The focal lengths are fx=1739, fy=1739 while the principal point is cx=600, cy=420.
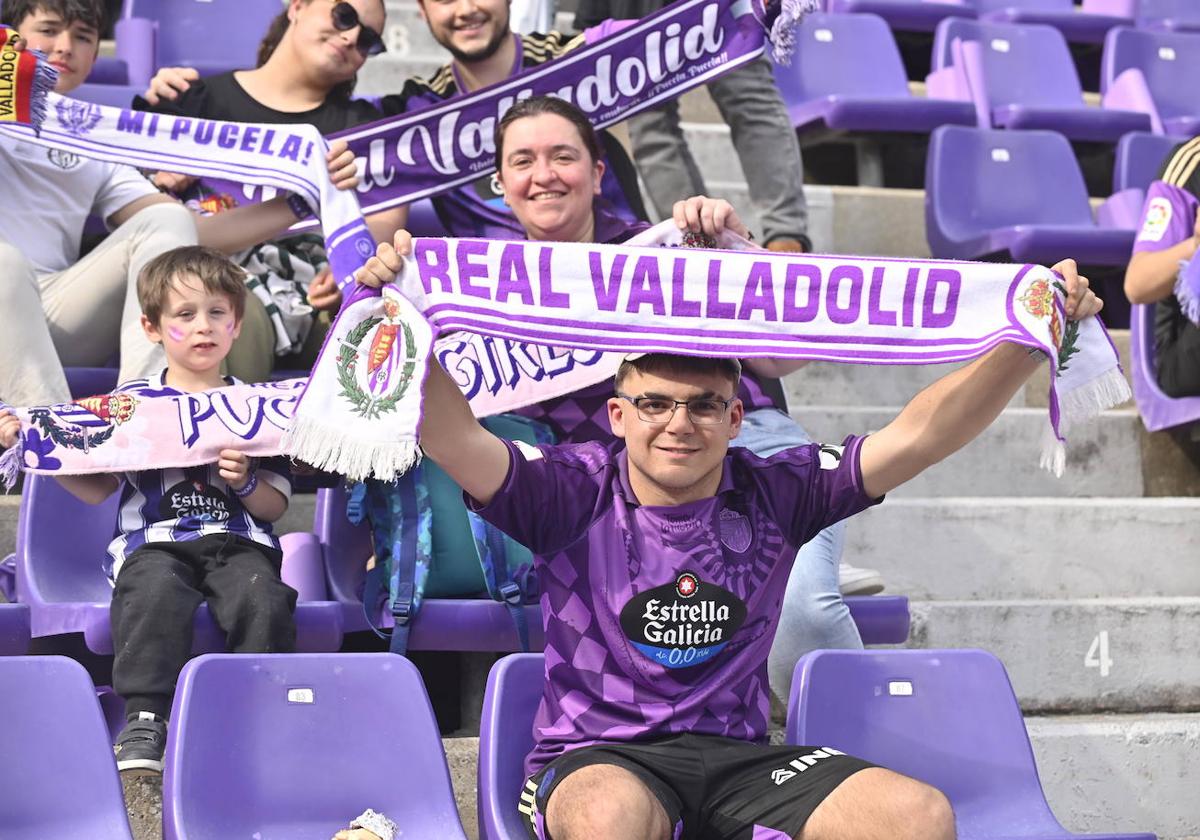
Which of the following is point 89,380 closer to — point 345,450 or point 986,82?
point 345,450

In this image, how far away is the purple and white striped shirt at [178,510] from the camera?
3.19m

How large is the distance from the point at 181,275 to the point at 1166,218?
255 centimetres

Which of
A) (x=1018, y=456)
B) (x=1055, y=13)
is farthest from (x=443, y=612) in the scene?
(x=1055, y=13)

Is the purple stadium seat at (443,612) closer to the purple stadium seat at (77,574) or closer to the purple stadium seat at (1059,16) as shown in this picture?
the purple stadium seat at (77,574)

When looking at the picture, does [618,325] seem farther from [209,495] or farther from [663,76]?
[663,76]

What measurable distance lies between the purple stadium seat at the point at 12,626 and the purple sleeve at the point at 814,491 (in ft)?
4.61

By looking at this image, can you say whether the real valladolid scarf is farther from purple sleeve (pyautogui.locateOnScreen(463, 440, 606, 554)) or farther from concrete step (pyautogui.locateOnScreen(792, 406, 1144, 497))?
concrete step (pyautogui.locateOnScreen(792, 406, 1144, 497))

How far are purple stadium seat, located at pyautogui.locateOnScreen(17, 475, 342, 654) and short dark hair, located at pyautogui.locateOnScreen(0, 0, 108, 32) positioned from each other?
1.17m

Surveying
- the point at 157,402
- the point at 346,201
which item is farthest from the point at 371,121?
the point at 157,402

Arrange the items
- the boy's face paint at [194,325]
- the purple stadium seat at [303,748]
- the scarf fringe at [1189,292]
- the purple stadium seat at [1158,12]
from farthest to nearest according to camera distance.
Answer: the purple stadium seat at [1158,12]
the scarf fringe at [1189,292]
the boy's face paint at [194,325]
the purple stadium seat at [303,748]

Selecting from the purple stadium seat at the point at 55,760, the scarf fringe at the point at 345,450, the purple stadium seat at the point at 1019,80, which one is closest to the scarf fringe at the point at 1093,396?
the scarf fringe at the point at 345,450

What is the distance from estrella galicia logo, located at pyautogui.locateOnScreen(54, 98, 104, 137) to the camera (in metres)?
3.69

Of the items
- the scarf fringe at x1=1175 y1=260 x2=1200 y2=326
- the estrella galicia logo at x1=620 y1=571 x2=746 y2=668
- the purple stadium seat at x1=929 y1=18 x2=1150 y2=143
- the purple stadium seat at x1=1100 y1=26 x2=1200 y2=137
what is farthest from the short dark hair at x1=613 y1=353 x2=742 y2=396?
the purple stadium seat at x1=1100 y1=26 x2=1200 y2=137

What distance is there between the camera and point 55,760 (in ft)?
8.06
